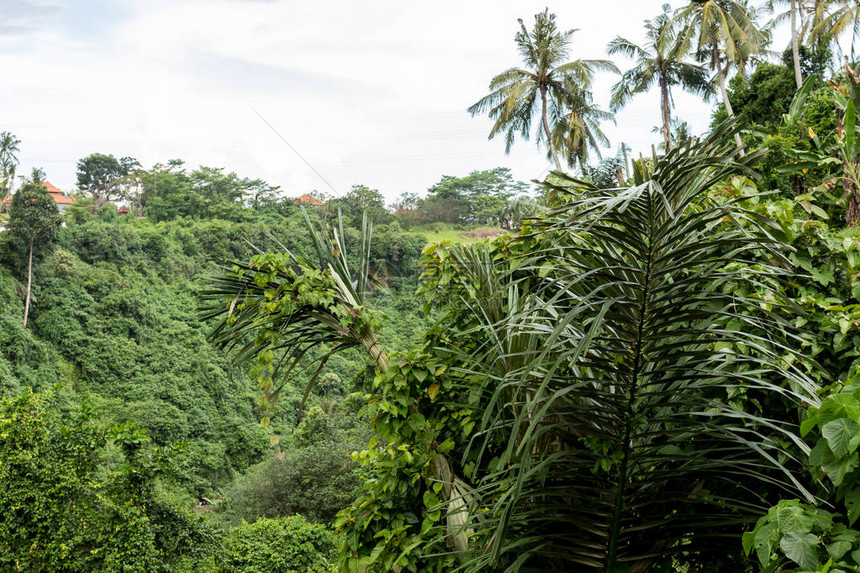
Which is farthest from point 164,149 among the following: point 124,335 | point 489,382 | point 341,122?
A: point 489,382

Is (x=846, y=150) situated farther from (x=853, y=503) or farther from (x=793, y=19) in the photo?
(x=793, y=19)

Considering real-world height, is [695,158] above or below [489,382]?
above

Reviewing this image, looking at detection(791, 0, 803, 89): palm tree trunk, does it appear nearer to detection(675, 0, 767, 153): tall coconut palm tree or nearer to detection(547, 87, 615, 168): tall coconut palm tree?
detection(675, 0, 767, 153): tall coconut palm tree

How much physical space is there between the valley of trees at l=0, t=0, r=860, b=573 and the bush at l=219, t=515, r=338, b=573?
0.13ft

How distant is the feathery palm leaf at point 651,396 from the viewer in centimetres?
103

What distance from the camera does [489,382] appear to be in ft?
5.20

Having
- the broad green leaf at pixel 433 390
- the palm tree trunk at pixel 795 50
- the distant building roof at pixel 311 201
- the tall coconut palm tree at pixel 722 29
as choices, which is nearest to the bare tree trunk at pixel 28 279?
the distant building roof at pixel 311 201

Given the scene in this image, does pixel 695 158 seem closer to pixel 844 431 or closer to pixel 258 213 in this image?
pixel 844 431

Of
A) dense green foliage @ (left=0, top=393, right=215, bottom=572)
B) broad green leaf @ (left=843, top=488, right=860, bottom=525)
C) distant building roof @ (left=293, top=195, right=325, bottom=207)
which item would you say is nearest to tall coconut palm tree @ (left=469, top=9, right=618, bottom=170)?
dense green foliage @ (left=0, top=393, right=215, bottom=572)

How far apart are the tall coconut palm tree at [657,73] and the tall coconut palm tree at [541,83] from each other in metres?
1.15

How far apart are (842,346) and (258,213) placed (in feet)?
106

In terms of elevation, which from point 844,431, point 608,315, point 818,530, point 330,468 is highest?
point 608,315

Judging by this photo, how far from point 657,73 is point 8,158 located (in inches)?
924

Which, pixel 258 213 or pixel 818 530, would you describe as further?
pixel 258 213
